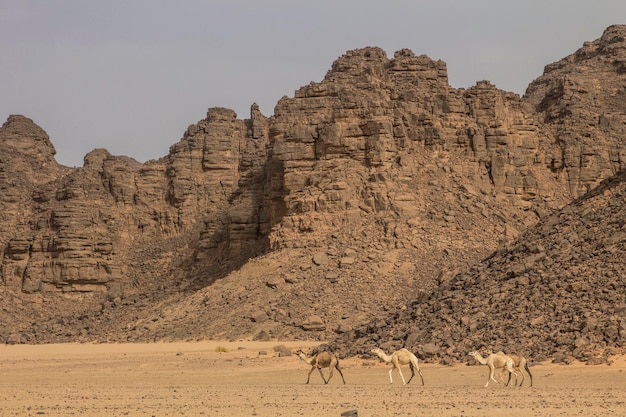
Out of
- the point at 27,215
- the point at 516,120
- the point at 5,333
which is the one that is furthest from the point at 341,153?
the point at 27,215

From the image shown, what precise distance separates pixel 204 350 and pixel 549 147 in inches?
1219

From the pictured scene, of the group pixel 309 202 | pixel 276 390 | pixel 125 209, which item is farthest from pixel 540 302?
pixel 125 209

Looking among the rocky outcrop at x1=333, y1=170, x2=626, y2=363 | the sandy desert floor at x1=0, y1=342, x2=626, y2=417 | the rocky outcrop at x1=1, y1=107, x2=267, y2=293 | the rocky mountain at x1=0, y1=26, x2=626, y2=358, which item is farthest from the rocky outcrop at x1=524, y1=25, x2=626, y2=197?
the sandy desert floor at x1=0, y1=342, x2=626, y2=417

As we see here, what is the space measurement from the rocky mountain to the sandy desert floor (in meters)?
6.51

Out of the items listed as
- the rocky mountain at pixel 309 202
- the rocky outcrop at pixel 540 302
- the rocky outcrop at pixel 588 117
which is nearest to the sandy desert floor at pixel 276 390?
the rocky outcrop at pixel 540 302

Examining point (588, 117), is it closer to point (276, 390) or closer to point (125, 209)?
point (125, 209)

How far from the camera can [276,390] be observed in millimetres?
27969

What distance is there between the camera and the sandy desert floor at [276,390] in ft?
74.2

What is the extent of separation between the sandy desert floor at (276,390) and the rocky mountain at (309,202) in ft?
21.4

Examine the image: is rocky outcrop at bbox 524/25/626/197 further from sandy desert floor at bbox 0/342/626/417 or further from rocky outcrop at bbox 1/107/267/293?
sandy desert floor at bbox 0/342/626/417

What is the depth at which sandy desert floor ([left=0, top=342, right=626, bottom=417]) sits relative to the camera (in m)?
22.6

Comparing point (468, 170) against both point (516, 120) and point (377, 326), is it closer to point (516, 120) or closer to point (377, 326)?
point (516, 120)

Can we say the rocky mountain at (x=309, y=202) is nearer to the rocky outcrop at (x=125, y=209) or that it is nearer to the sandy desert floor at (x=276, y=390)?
the rocky outcrop at (x=125, y=209)

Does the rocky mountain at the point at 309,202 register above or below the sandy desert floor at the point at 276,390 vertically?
above
